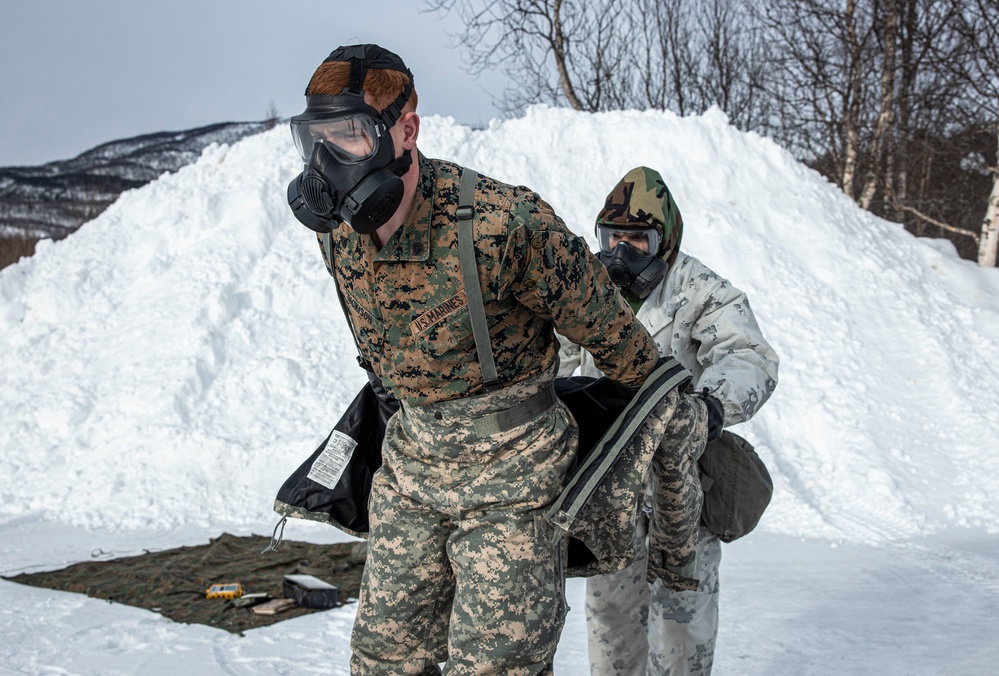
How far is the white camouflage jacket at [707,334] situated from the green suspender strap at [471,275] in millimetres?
1012

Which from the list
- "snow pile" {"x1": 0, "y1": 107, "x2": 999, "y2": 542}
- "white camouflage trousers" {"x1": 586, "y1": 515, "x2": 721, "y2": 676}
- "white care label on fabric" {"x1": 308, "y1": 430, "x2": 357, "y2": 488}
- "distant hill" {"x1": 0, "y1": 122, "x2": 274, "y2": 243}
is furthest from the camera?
"distant hill" {"x1": 0, "y1": 122, "x2": 274, "y2": 243}

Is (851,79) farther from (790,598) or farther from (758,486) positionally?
(758,486)

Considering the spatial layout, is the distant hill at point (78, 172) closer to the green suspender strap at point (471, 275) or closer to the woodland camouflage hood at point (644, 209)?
the woodland camouflage hood at point (644, 209)

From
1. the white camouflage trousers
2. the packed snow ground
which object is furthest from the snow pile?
the white camouflage trousers

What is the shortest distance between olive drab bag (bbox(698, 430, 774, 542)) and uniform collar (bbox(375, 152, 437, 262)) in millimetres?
1506

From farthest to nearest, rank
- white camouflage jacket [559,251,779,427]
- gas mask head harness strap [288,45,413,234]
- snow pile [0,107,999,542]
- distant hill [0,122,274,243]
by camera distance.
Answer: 1. distant hill [0,122,274,243]
2. snow pile [0,107,999,542]
3. white camouflage jacket [559,251,779,427]
4. gas mask head harness strap [288,45,413,234]

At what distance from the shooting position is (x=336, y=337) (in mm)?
9492

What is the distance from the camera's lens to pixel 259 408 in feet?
27.9

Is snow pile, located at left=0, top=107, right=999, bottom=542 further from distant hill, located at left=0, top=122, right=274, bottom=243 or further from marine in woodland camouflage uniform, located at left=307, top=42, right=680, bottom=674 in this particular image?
distant hill, located at left=0, top=122, right=274, bottom=243

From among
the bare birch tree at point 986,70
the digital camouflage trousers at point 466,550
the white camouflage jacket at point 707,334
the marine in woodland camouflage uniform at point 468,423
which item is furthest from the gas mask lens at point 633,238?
the bare birch tree at point 986,70

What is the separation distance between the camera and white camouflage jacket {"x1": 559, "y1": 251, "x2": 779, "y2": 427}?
300cm

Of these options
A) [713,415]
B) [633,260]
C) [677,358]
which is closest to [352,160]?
[713,415]

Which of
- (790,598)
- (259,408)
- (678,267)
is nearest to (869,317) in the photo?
(790,598)

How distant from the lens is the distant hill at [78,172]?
93438mm
